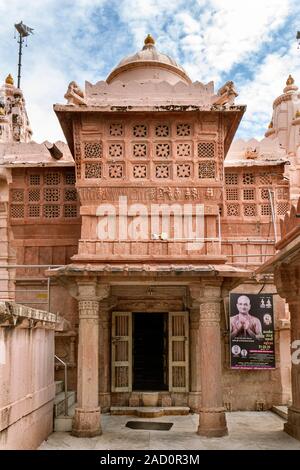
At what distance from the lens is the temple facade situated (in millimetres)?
10508

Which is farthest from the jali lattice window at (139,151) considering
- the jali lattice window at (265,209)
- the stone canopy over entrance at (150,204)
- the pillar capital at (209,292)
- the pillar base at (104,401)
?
the pillar base at (104,401)

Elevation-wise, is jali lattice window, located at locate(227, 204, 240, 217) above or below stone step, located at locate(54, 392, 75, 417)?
above

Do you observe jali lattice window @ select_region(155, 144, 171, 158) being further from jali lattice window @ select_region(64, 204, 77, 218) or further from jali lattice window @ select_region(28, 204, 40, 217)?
jali lattice window @ select_region(28, 204, 40, 217)

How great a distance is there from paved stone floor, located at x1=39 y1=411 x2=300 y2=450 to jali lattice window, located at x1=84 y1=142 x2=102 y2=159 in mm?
6048

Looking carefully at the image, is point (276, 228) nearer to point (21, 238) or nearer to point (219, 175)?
point (219, 175)

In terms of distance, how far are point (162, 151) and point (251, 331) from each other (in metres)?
5.36

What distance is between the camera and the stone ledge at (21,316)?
709cm

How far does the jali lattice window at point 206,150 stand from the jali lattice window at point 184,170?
365mm

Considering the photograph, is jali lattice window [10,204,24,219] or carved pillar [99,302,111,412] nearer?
carved pillar [99,302,111,412]

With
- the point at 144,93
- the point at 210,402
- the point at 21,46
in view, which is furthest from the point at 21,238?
the point at 21,46

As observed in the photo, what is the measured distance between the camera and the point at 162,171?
11.5 metres

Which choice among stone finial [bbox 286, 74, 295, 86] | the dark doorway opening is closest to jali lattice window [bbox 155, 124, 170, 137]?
the dark doorway opening

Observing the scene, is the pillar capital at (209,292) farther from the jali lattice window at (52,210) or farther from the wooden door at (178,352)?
the jali lattice window at (52,210)

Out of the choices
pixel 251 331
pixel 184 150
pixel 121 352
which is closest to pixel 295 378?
pixel 251 331
